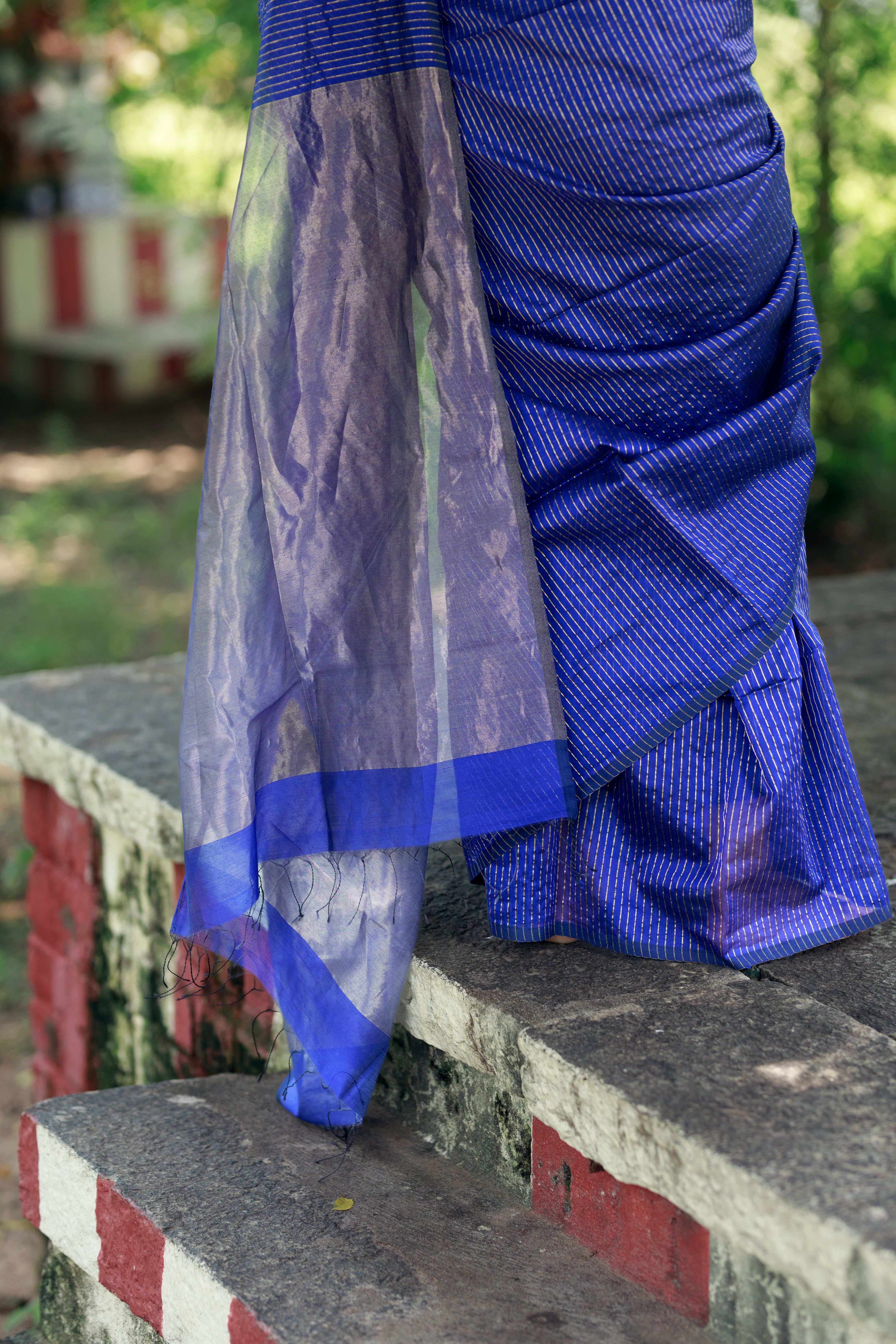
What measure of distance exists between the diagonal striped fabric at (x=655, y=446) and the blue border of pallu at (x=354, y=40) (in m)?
0.04

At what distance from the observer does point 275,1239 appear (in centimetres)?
167

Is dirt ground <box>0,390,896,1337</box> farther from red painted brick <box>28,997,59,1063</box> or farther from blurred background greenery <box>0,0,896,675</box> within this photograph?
red painted brick <box>28,997,59,1063</box>

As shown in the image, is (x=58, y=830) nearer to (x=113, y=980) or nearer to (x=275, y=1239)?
(x=113, y=980)

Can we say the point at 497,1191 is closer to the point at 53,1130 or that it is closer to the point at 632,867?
the point at 632,867

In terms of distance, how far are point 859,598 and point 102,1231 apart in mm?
2531

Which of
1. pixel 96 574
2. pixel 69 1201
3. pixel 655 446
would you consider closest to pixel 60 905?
pixel 69 1201

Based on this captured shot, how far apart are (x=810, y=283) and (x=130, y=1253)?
4.27m

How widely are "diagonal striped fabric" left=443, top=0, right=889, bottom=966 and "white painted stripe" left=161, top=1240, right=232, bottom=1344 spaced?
567mm

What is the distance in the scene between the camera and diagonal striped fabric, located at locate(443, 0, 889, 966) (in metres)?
1.65

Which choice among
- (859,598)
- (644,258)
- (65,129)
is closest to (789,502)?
(644,258)

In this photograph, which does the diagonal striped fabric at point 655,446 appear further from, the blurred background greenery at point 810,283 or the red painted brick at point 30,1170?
the blurred background greenery at point 810,283

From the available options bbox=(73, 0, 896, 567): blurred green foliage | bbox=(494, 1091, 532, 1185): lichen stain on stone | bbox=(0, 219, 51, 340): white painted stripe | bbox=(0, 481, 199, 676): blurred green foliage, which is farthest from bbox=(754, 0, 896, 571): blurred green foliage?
bbox=(0, 219, 51, 340): white painted stripe

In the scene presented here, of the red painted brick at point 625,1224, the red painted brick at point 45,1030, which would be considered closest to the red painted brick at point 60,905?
the red painted brick at point 45,1030

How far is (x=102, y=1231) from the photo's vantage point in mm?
1841
